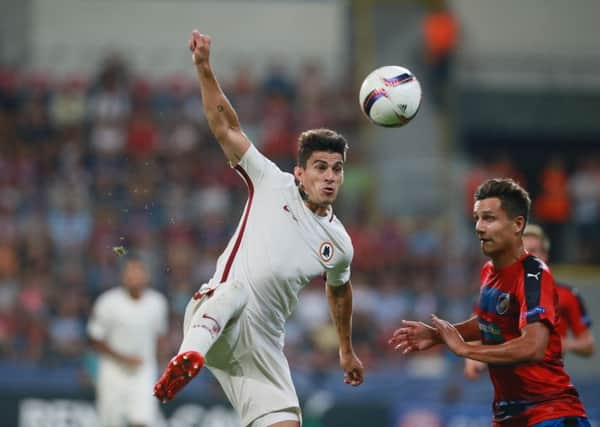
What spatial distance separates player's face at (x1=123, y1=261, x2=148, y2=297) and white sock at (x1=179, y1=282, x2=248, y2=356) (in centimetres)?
544

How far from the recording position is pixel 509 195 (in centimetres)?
604

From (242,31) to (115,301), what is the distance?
1019 centimetres

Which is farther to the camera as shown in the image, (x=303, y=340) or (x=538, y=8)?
(x=538, y=8)

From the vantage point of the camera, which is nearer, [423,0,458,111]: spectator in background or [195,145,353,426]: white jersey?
[195,145,353,426]: white jersey

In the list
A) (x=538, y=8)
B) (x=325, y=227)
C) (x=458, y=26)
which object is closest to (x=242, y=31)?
(x=458, y=26)

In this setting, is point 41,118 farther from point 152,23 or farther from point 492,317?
point 492,317

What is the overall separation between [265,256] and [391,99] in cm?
128

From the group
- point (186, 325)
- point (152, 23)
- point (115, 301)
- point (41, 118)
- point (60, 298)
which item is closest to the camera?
point (186, 325)

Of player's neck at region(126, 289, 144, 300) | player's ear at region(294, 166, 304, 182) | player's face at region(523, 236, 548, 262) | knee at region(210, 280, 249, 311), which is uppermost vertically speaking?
player's ear at region(294, 166, 304, 182)

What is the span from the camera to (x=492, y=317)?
6090 millimetres

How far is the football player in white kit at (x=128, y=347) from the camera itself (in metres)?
11.6

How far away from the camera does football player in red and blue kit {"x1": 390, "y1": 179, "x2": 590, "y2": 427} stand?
5.75 metres

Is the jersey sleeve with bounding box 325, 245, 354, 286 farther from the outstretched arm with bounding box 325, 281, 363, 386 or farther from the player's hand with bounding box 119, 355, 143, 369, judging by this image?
the player's hand with bounding box 119, 355, 143, 369

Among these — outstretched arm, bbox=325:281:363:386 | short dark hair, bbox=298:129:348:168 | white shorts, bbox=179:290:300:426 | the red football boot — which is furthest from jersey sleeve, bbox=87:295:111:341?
the red football boot
